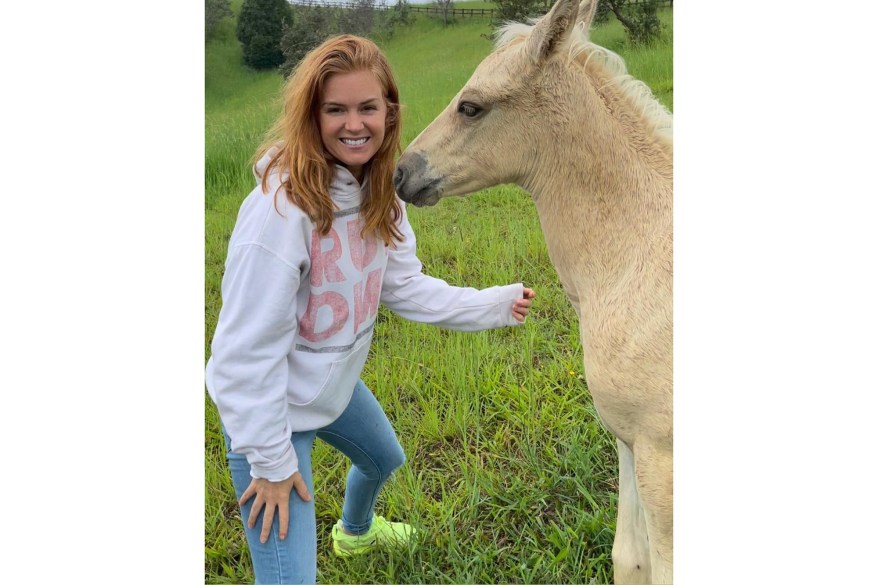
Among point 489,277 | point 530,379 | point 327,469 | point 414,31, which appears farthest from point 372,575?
point 414,31

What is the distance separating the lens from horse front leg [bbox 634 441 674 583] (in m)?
1.47

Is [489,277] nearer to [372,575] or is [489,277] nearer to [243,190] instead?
[243,190]

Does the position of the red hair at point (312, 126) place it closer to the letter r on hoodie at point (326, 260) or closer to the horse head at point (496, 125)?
the letter r on hoodie at point (326, 260)

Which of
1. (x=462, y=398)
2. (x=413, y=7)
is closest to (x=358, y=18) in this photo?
(x=413, y=7)

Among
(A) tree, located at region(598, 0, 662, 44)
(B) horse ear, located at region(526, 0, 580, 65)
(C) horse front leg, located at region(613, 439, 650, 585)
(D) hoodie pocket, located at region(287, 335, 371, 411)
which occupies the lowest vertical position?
(C) horse front leg, located at region(613, 439, 650, 585)

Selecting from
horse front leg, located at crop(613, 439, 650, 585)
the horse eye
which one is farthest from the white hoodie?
horse front leg, located at crop(613, 439, 650, 585)

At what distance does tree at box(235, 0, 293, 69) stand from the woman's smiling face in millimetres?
638

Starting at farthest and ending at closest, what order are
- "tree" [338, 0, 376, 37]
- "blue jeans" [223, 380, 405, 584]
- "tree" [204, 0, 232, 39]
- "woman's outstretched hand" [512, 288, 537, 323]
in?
"tree" [338, 0, 376, 37] → "tree" [204, 0, 232, 39] → "woman's outstretched hand" [512, 288, 537, 323] → "blue jeans" [223, 380, 405, 584]

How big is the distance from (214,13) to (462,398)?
55.3 inches

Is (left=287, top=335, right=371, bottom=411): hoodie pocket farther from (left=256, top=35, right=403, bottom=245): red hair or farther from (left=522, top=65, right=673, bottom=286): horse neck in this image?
(left=522, top=65, right=673, bottom=286): horse neck

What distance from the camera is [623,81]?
5.30ft

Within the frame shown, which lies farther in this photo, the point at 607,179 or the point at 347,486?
the point at 347,486

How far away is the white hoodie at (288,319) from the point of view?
1.41 meters

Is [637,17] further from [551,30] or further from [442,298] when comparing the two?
[442,298]
